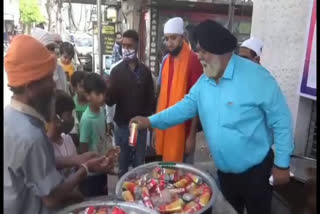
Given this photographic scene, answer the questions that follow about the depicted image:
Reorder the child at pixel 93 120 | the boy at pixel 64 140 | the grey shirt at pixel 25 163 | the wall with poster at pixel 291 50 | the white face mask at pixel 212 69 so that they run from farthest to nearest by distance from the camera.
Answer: the wall with poster at pixel 291 50, the child at pixel 93 120, the white face mask at pixel 212 69, the boy at pixel 64 140, the grey shirt at pixel 25 163

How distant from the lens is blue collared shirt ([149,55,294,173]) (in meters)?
2.18

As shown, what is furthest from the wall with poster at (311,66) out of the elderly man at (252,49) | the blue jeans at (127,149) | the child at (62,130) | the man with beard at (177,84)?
the child at (62,130)

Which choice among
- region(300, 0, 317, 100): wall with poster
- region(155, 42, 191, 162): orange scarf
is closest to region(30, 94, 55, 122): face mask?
region(155, 42, 191, 162): orange scarf

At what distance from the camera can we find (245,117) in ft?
Result: 7.27

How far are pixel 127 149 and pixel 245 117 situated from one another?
1.85 meters

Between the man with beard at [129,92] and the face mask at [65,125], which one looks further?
the man with beard at [129,92]

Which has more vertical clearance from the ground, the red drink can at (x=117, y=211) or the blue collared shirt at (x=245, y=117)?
the blue collared shirt at (x=245, y=117)

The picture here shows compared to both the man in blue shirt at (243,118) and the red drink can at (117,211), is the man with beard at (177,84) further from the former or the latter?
the red drink can at (117,211)

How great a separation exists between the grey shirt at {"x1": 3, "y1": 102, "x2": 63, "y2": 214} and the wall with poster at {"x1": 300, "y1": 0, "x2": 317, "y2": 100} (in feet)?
8.07

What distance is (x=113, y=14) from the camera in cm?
1432

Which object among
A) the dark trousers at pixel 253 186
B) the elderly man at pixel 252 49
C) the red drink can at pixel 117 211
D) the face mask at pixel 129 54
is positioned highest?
the elderly man at pixel 252 49

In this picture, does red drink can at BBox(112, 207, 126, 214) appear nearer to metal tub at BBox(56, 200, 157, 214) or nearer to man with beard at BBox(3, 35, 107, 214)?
metal tub at BBox(56, 200, 157, 214)

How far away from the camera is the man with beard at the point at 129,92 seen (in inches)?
141

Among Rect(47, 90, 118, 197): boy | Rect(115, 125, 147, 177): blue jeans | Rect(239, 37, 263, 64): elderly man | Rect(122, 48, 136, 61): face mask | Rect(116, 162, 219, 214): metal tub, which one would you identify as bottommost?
Rect(115, 125, 147, 177): blue jeans
